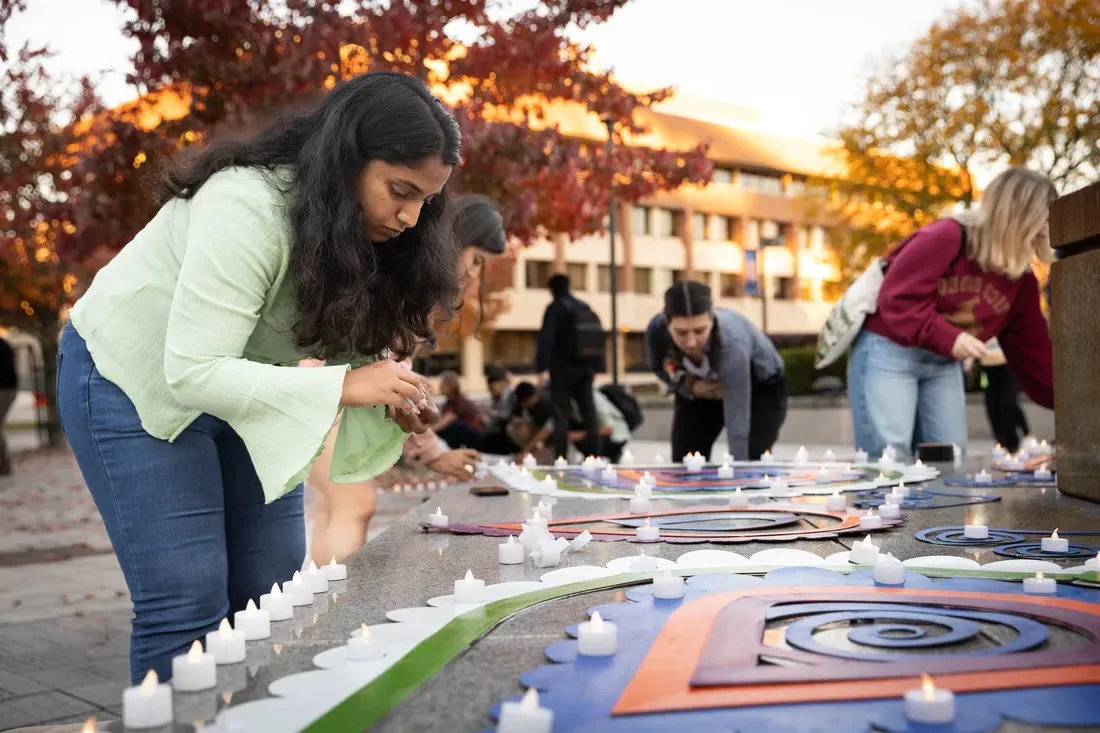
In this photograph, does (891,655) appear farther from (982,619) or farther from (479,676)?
(479,676)

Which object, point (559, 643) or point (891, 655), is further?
point (559, 643)

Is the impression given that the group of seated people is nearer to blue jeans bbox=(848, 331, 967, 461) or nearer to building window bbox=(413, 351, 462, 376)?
blue jeans bbox=(848, 331, 967, 461)

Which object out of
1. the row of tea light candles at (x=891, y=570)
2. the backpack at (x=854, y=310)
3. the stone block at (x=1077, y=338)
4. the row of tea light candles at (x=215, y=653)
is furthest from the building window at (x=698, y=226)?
the row of tea light candles at (x=215, y=653)

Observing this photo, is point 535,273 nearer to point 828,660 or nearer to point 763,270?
point 763,270

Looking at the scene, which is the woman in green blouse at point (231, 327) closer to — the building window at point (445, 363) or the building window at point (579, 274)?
the building window at point (445, 363)

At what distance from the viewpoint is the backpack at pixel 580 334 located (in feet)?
35.4

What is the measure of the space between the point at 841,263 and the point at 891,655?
81.0 ft

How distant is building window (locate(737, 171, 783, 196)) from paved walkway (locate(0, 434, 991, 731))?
1896 inches

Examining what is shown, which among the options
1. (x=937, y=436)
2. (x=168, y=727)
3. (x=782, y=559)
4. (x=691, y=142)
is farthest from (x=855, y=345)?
(x=691, y=142)

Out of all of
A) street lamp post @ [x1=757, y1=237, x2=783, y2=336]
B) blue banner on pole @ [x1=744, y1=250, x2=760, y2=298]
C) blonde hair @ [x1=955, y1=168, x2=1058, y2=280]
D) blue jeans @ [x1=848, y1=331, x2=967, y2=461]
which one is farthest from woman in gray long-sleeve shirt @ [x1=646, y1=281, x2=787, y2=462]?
blue banner on pole @ [x1=744, y1=250, x2=760, y2=298]

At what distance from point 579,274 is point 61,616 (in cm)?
4384

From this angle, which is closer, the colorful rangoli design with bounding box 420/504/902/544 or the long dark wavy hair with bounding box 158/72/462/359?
the long dark wavy hair with bounding box 158/72/462/359

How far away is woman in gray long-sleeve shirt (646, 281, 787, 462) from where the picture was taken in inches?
246

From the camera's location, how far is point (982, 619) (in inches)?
75.8
